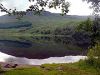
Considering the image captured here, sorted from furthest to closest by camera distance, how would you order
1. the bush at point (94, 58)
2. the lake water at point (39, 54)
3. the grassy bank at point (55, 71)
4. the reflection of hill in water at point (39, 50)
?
the reflection of hill in water at point (39, 50) → the lake water at point (39, 54) → the bush at point (94, 58) → the grassy bank at point (55, 71)

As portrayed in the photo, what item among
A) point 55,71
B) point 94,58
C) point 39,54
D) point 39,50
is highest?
point 55,71

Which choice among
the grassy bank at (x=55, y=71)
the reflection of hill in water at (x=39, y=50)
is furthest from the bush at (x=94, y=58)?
the reflection of hill in water at (x=39, y=50)

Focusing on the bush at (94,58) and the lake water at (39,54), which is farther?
the lake water at (39,54)

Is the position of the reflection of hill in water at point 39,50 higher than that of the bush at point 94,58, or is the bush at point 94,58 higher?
the bush at point 94,58

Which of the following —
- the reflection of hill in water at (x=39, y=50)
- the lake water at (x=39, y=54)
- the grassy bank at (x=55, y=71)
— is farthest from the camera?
the reflection of hill in water at (x=39, y=50)

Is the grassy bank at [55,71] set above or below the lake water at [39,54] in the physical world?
above

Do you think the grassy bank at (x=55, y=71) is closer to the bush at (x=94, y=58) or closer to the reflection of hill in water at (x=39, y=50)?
the bush at (x=94, y=58)

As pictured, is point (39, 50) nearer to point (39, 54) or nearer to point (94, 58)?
point (39, 54)

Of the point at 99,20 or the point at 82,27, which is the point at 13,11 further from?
the point at 99,20

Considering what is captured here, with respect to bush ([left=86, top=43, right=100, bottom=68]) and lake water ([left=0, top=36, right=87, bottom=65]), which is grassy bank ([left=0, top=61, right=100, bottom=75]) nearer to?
bush ([left=86, top=43, right=100, bottom=68])

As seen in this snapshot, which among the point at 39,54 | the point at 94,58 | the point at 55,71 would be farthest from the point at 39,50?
the point at 55,71

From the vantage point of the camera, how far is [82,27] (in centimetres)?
1970

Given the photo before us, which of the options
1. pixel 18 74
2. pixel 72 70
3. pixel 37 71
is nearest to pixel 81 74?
pixel 72 70

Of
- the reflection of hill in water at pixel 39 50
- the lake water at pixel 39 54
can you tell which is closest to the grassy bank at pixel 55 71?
the lake water at pixel 39 54
